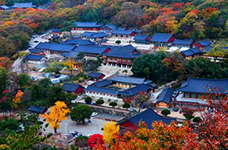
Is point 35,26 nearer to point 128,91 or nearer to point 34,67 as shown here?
point 34,67

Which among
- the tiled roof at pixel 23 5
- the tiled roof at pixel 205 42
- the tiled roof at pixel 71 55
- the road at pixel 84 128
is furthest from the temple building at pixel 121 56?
the tiled roof at pixel 23 5

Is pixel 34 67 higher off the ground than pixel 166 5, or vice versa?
pixel 166 5

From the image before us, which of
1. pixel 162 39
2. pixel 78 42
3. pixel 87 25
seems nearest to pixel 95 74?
pixel 162 39

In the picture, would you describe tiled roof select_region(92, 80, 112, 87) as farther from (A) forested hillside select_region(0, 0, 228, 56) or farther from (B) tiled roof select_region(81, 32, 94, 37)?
(B) tiled roof select_region(81, 32, 94, 37)

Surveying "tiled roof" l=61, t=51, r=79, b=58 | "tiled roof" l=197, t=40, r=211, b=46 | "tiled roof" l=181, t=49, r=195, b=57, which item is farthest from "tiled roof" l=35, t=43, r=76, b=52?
"tiled roof" l=197, t=40, r=211, b=46

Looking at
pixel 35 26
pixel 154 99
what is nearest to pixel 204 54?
pixel 154 99

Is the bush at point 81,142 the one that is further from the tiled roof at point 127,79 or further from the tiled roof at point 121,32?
the tiled roof at point 121,32

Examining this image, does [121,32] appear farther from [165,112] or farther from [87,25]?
[165,112]

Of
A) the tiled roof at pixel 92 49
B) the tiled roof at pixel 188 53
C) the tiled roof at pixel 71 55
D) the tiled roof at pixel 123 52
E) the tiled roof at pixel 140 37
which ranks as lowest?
the tiled roof at pixel 71 55
